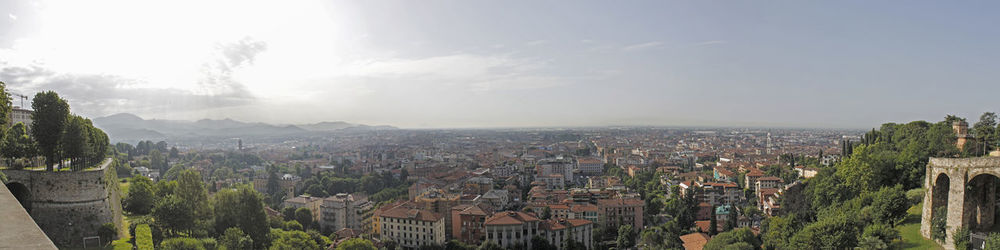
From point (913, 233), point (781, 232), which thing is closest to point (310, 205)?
point (781, 232)

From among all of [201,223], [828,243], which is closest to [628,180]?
[828,243]

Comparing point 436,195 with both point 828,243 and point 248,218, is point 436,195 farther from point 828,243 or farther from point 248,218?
point 828,243

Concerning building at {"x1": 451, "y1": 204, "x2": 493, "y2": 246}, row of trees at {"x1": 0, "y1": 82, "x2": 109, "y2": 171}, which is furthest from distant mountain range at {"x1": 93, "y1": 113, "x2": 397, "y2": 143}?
row of trees at {"x1": 0, "y1": 82, "x2": 109, "y2": 171}

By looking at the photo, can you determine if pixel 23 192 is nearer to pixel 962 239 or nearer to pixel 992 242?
pixel 992 242

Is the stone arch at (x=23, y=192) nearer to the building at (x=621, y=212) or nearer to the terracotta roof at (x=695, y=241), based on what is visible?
the terracotta roof at (x=695, y=241)

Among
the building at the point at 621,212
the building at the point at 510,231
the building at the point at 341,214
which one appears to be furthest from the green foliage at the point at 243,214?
the building at the point at 621,212

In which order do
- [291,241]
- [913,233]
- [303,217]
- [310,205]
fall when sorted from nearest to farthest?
[913,233], [291,241], [303,217], [310,205]

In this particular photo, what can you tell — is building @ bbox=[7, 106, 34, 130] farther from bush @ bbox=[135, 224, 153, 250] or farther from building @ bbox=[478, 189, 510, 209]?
building @ bbox=[478, 189, 510, 209]
